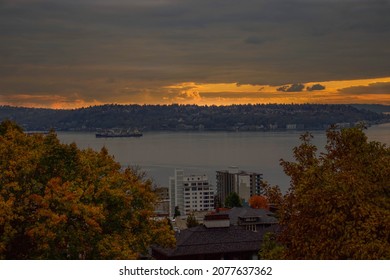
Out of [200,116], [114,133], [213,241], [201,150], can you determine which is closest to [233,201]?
[201,150]

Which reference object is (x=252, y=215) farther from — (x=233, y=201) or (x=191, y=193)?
(x=191, y=193)

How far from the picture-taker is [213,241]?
14648mm

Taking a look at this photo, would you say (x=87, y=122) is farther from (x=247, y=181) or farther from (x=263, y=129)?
(x=247, y=181)

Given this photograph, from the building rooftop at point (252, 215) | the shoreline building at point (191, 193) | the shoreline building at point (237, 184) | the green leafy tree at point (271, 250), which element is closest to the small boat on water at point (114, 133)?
the building rooftop at point (252, 215)

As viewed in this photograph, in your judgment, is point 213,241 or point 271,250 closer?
point 271,250

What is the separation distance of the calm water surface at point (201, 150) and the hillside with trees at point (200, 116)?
1032 mm

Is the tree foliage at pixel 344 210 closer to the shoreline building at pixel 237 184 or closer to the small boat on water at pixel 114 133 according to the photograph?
the small boat on water at pixel 114 133

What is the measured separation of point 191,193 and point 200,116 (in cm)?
3241

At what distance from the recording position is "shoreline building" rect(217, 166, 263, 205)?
37.0 m

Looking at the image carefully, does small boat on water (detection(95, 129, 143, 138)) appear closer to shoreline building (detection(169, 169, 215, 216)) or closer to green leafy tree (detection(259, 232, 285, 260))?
green leafy tree (detection(259, 232, 285, 260))

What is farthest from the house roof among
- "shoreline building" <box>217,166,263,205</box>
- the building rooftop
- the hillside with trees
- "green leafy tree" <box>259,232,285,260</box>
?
"shoreline building" <box>217,166,263,205</box>

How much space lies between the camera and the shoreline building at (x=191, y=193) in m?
45.2

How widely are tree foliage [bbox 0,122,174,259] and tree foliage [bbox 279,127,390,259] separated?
6.83 ft

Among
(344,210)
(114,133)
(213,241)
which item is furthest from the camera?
(114,133)
